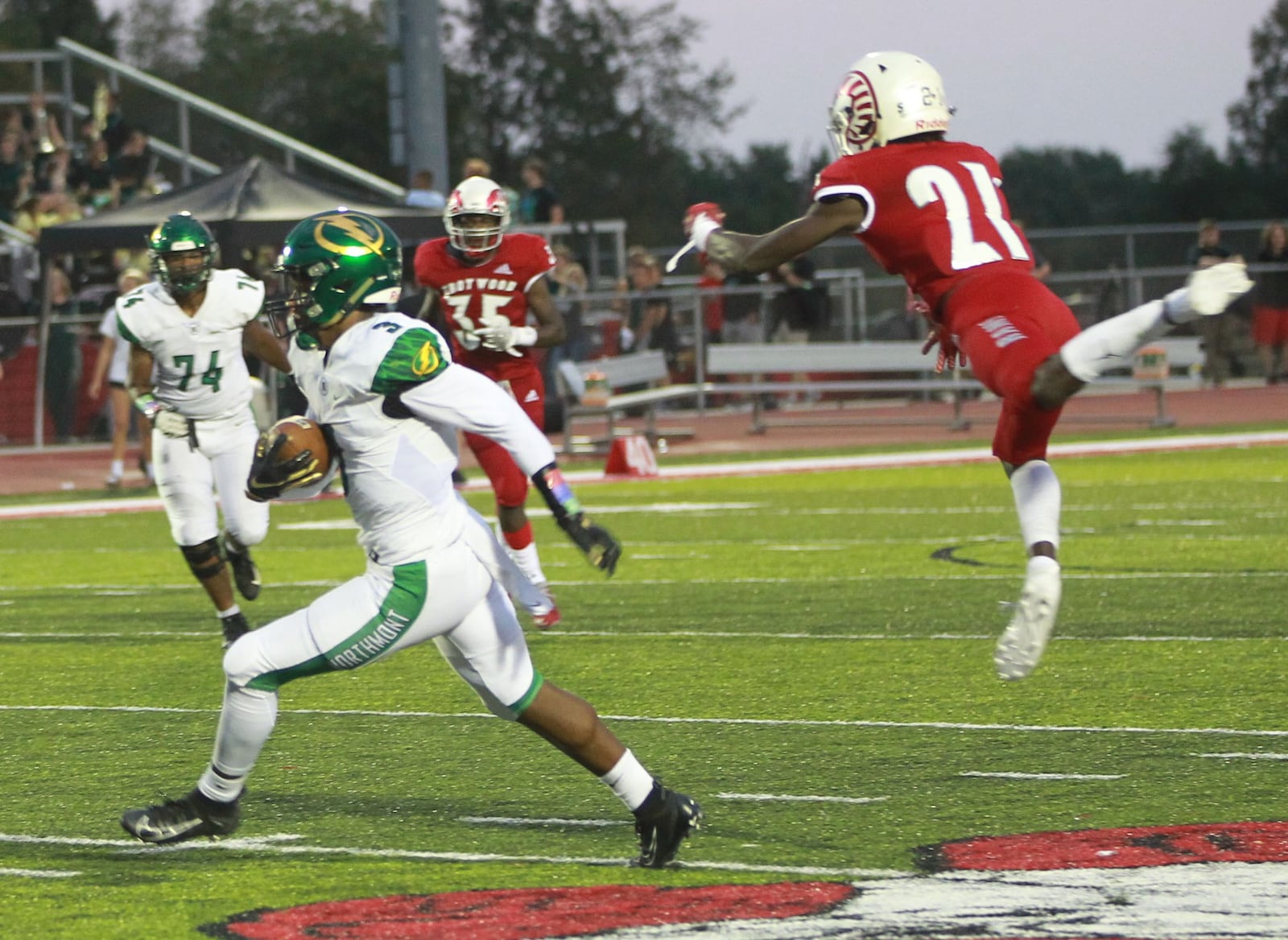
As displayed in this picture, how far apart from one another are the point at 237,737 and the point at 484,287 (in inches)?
215

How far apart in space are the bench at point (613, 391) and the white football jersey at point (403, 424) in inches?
556

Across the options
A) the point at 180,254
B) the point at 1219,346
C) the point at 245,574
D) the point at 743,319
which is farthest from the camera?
the point at 1219,346

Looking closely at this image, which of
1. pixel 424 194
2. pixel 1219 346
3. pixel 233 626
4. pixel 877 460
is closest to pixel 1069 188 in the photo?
pixel 1219 346

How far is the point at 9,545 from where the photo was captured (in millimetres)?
14523

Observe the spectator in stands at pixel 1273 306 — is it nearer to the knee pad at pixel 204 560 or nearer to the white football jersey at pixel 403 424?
the knee pad at pixel 204 560

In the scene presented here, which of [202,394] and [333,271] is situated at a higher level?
[333,271]

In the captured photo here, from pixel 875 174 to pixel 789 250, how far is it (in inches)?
15.2

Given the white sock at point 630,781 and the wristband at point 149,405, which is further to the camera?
the wristband at point 149,405

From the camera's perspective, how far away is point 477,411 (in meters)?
5.05

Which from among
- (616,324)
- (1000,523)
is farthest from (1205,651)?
(616,324)

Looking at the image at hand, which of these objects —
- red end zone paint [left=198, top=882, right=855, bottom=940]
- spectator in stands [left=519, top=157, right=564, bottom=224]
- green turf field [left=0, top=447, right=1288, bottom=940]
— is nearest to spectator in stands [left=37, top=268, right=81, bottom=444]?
spectator in stands [left=519, top=157, right=564, bottom=224]

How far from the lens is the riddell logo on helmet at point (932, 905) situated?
4.44 m

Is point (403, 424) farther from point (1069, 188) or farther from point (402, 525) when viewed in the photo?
point (1069, 188)

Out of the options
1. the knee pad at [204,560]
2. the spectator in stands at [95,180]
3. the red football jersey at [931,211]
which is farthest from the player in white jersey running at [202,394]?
the spectator in stands at [95,180]
